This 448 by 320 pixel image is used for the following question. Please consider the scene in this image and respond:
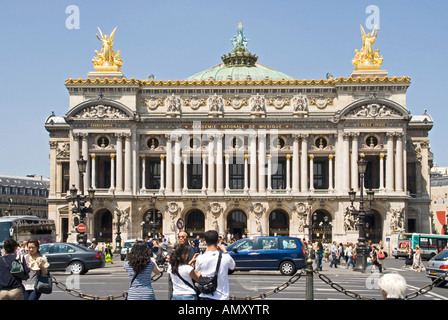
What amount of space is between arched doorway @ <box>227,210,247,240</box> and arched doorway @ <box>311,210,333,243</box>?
7.84 meters

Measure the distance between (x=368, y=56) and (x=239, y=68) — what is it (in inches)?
863

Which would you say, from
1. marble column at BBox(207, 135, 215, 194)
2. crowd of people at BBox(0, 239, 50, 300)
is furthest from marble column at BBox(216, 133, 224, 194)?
crowd of people at BBox(0, 239, 50, 300)

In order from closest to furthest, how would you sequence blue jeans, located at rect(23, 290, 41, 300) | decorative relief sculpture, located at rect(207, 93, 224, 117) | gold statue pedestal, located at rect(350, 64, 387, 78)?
1. blue jeans, located at rect(23, 290, 41, 300)
2. decorative relief sculpture, located at rect(207, 93, 224, 117)
3. gold statue pedestal, located at rect(350, 64, 387, 78)

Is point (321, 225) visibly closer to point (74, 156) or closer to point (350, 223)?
point (350, 223)

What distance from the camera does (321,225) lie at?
275 feet

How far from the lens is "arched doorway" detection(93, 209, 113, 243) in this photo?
85500mm

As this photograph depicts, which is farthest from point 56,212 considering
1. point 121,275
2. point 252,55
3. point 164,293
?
point 164,293

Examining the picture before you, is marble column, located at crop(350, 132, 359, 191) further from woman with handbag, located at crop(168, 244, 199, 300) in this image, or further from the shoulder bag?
woman with handbag, located at crop(168, 244, 199, 300)

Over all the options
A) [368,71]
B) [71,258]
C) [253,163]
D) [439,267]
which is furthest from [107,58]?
[439,267]

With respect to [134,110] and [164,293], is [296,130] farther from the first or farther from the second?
[164,293]

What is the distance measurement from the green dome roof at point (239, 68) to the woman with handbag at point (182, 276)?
280 feet

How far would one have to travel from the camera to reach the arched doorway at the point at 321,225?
83.7m

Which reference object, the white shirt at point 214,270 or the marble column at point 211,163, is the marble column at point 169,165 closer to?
the marble column at point 211,163
